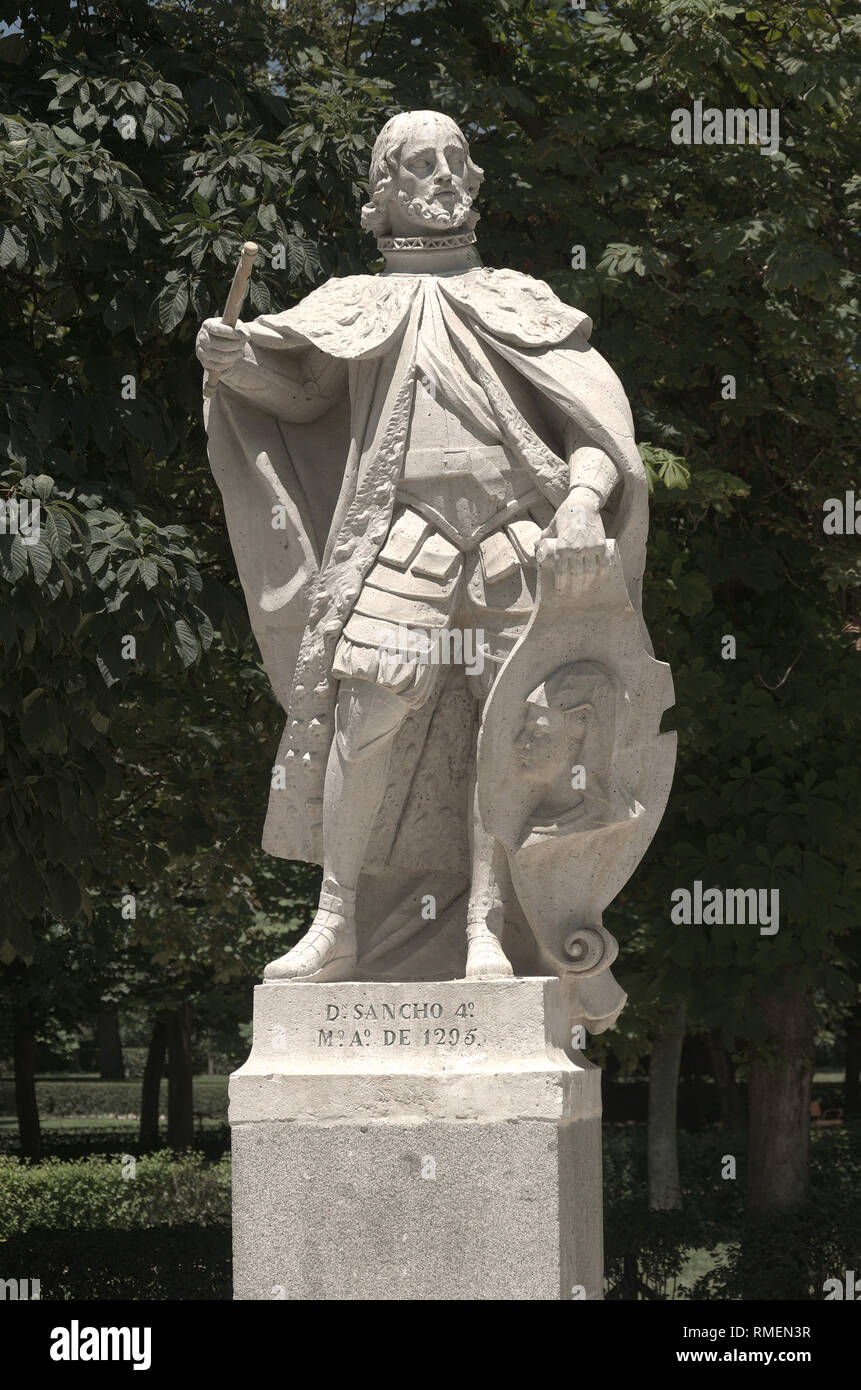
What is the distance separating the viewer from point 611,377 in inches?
255

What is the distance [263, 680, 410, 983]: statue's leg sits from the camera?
6191 millimetres

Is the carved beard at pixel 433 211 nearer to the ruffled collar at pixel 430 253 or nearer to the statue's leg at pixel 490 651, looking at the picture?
the ruffled collar at pixel 430 253

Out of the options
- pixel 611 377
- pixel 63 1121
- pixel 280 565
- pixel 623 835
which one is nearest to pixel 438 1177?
pixel 623 835

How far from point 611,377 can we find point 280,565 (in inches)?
49.3

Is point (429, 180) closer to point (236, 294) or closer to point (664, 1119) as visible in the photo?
point (236, 294)

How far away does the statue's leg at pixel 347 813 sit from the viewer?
6.19 metres

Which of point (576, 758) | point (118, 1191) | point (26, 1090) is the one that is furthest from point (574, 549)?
point (26, 1090)

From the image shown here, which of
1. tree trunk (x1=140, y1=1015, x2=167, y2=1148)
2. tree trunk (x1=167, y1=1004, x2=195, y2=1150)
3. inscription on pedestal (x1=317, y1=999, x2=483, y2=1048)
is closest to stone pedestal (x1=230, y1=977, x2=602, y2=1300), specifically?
inscription on pedestal (x1=317, y1=999, x2=483, y2=1048)

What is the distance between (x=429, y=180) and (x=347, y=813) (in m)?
2.10

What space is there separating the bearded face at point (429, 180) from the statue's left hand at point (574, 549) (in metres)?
1.24

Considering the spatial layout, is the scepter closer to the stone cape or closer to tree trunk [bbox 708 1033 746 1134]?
the stone cape

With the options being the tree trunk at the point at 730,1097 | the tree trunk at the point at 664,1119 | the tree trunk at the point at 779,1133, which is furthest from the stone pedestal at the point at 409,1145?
the tree trunk at the point at 730,1097

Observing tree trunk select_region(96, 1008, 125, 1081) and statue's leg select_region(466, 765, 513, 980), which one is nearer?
statue's leg select_region(466, 765, 513, 980)

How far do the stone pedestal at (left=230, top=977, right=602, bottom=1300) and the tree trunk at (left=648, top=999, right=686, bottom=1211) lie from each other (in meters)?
13.1
